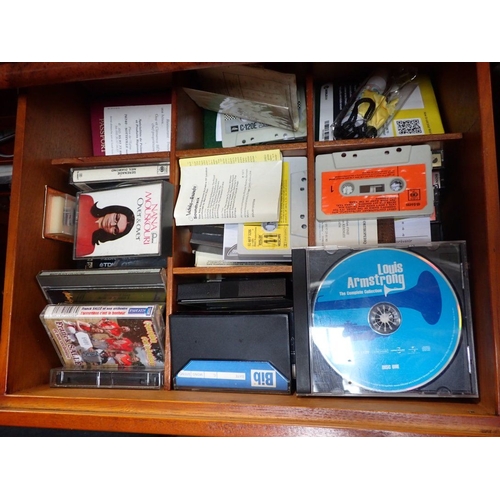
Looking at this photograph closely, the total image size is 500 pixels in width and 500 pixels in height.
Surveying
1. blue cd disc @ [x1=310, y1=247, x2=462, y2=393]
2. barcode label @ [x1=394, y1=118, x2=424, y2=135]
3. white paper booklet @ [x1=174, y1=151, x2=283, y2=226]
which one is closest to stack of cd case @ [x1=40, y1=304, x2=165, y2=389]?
white paper booklet @ [x1=174, y1=151, x2=283, y2=226]

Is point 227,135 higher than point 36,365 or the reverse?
higher

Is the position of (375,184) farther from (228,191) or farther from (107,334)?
(107,334)

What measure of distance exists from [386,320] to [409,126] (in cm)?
50

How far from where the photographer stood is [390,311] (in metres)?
0.87

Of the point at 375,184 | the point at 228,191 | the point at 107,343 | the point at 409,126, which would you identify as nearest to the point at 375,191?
the point at 375,184

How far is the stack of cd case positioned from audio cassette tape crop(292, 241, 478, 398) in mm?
338

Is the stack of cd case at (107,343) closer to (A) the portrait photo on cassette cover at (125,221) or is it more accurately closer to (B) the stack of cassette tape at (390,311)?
(A) the portrait photo on cassette cover at (125,221)

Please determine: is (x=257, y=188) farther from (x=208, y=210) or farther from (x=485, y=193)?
(x=485, y=193)

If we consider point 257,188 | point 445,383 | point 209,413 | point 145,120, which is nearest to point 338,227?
point 257,188

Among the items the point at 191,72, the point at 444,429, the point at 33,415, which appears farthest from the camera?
the point at 191,72

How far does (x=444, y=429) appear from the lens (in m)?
0.72

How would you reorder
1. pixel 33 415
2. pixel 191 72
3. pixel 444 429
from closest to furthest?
pixel 444 429 < pixel 33 415 < pixel 191 72

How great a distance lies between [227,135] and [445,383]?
0.82 m

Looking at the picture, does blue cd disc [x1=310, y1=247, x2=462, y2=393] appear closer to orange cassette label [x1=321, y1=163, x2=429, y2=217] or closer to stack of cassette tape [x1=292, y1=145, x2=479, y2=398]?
stack of cassette tape [x1=292, y1=145, x2=479, y2=398]
